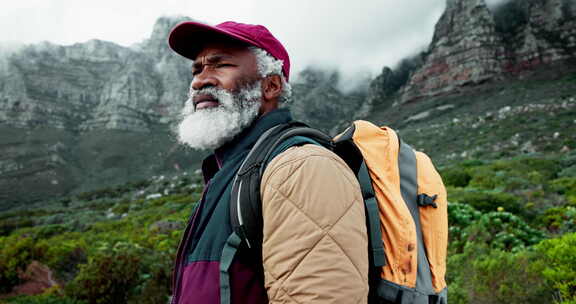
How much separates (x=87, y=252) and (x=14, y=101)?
81479mm

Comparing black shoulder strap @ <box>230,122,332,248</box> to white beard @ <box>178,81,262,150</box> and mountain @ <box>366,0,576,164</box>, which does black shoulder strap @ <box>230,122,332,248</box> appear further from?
mountain @ <box>366,0,576,164</box>

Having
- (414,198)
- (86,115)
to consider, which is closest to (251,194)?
(414,198)

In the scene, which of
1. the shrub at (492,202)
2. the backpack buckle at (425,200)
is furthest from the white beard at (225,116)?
the shrub at (492,202)

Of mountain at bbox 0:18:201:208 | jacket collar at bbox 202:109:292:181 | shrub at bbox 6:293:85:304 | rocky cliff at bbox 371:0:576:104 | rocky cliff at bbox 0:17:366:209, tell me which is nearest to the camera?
jacket collar at bbox 202:109:292:181

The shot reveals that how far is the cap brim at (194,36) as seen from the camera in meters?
1.59

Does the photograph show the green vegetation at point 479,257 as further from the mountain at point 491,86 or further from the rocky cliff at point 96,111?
the rocky cliff at point 96,111

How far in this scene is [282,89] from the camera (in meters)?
1.85

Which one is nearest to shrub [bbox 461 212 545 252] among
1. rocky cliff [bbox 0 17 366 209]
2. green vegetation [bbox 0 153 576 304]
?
green vegetation [bbox 0 153 576 304]

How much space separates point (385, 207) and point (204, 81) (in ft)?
Result: 3.44

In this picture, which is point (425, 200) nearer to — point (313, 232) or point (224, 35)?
point (313, 232)

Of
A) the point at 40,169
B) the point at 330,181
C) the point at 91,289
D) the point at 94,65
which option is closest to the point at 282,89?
the point at 330,181

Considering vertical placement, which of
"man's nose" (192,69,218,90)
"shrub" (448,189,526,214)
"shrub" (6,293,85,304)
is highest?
"man's nose" (192,69,218,90)

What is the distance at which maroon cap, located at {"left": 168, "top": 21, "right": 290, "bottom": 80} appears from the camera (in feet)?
5.25

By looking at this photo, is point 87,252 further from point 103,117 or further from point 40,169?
point 103,117
